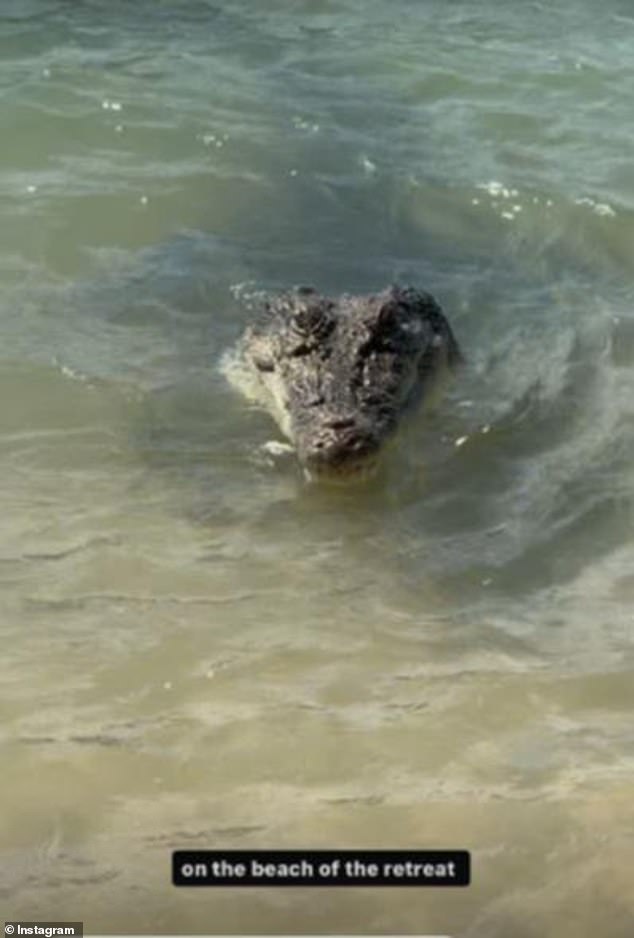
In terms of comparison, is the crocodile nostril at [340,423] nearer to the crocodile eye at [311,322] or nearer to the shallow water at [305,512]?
the shallow water at [305,512]

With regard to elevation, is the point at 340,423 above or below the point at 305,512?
above

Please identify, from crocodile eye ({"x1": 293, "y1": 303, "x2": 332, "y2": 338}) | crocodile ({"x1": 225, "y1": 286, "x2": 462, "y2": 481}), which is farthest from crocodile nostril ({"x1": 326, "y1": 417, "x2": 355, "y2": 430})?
crocodile eye ({"x1": 293, "y1": 303, "x2": 332, "y2": 338})

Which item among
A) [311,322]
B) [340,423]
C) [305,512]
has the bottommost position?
[305,512]

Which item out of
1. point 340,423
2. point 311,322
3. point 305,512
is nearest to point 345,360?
point 311,322

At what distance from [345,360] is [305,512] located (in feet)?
4.40

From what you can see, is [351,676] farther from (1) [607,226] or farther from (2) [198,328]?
(1) [607,226]

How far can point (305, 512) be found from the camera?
21.4 feet

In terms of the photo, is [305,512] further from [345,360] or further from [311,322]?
[311,322]

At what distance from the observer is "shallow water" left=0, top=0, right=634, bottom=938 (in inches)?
179

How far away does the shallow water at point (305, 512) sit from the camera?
4.55m

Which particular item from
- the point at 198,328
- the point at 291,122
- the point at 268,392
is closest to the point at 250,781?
the point at 268,392

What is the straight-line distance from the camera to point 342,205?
33.0ft

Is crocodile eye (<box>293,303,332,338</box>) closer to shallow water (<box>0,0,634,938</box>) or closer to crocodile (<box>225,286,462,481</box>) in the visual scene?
crocodile (<box>225,286,462,481</box>)

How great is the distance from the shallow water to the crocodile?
0.55ft
